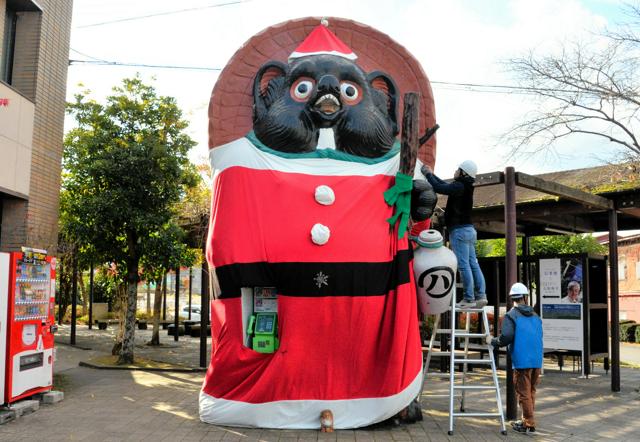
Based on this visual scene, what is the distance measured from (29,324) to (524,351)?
6873 mm

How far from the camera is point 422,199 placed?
26.4 ft

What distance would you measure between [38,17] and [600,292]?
42.5 feet

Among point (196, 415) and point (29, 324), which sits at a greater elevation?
point (29, 324)

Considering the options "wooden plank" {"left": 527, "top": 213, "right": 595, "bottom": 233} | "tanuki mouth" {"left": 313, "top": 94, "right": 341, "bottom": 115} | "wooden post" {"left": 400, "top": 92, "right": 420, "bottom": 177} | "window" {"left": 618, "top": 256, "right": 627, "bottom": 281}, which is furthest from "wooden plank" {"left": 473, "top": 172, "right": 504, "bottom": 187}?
"window" {"left": 618, "top": 256, "right": 627, "bottom": 281}

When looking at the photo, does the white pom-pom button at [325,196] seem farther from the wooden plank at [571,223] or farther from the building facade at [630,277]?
the building facade at [630,277]

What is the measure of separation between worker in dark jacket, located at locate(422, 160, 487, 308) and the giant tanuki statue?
32 cm

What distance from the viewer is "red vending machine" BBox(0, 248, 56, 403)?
Result: 8.28m

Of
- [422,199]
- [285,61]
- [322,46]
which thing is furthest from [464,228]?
[285,61]

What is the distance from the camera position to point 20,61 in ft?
36.4

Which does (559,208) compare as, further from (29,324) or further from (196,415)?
(29,324)

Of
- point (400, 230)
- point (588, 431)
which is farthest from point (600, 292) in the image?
point (400, 230)

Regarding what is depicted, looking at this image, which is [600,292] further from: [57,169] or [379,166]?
[57,169]

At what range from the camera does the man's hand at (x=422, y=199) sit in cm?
804

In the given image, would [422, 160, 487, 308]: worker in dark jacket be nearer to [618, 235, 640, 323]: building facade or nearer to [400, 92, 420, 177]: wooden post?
[400, 92, 420, 177]: wooden post
